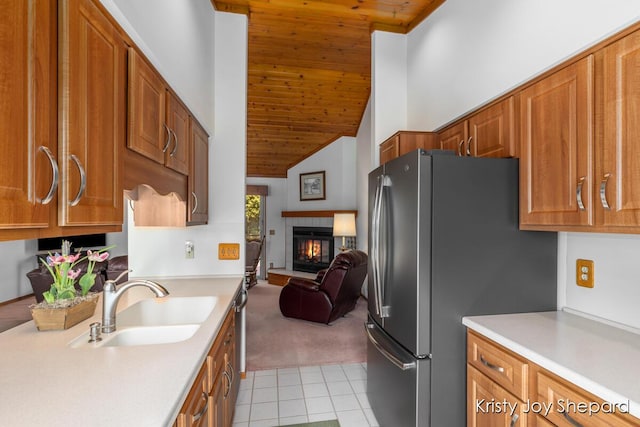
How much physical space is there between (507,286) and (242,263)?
1.91 metres

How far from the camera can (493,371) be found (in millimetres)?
1403

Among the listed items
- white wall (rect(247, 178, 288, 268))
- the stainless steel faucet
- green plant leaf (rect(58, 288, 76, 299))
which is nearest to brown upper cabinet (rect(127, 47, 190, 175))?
the stainless steel faucet

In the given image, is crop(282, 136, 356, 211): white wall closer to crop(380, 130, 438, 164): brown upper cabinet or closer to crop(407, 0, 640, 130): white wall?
crop(407, 0, 640, 130): white wall

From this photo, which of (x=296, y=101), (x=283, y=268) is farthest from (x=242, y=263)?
(x=283, y=268)

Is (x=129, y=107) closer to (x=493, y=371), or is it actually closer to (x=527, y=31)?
(x=493, y=371)

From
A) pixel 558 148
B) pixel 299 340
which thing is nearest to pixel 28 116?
pixel 558 148

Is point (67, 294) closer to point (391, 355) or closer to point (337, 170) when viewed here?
point (391, 355)

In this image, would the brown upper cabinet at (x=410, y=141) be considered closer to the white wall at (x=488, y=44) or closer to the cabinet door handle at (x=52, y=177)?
the white wall at (x=488, y=44)

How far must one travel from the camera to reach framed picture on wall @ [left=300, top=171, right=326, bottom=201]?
6281 mm

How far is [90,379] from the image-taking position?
0.91m

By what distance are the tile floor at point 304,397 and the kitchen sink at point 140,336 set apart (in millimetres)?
1024

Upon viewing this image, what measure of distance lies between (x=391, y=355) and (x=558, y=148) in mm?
1316

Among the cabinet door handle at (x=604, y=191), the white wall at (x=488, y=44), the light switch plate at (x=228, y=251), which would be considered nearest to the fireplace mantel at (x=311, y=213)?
the white wall at (x=488, y=44)

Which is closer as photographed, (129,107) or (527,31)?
(129,107)
